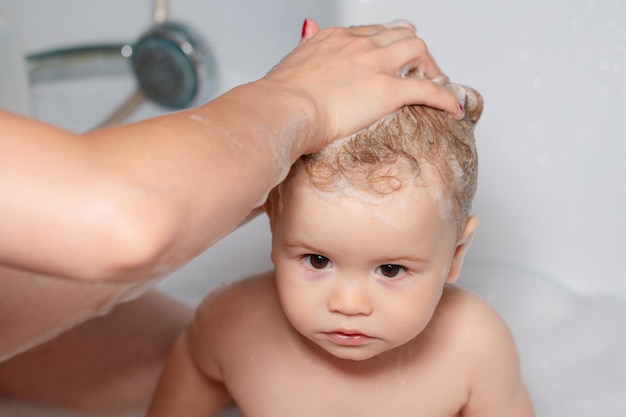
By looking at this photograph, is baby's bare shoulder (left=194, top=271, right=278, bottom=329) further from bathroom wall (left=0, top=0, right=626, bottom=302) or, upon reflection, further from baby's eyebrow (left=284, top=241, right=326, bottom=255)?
bathroom wall (left=0, top=0, right=626, bottom=302)

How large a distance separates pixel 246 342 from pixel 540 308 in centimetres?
64

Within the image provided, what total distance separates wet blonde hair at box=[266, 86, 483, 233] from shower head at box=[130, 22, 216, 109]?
0.84 metres

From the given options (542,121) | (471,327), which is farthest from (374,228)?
(542,121)

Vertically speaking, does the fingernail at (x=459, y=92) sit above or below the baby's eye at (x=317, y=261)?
above

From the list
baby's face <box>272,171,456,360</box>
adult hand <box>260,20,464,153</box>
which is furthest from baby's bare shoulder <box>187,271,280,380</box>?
adult hand <box>260,20,464,153</box>

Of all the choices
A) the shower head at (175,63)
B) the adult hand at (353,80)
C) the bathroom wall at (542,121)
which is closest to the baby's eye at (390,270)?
the adult hand at (353,80)

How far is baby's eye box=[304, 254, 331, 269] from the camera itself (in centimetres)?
91

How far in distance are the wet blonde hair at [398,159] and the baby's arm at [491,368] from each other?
196mm

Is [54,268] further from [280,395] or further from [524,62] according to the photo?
[524,62]

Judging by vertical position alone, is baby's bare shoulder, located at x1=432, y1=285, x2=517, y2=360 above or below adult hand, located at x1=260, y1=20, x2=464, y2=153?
below

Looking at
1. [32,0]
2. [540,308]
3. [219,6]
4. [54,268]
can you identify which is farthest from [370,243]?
[32,0]

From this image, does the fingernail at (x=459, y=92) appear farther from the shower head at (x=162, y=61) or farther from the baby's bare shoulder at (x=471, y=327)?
the shower head at (x=162, y=61)

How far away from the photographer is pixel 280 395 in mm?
1071

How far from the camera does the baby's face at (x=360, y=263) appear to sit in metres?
0.87
